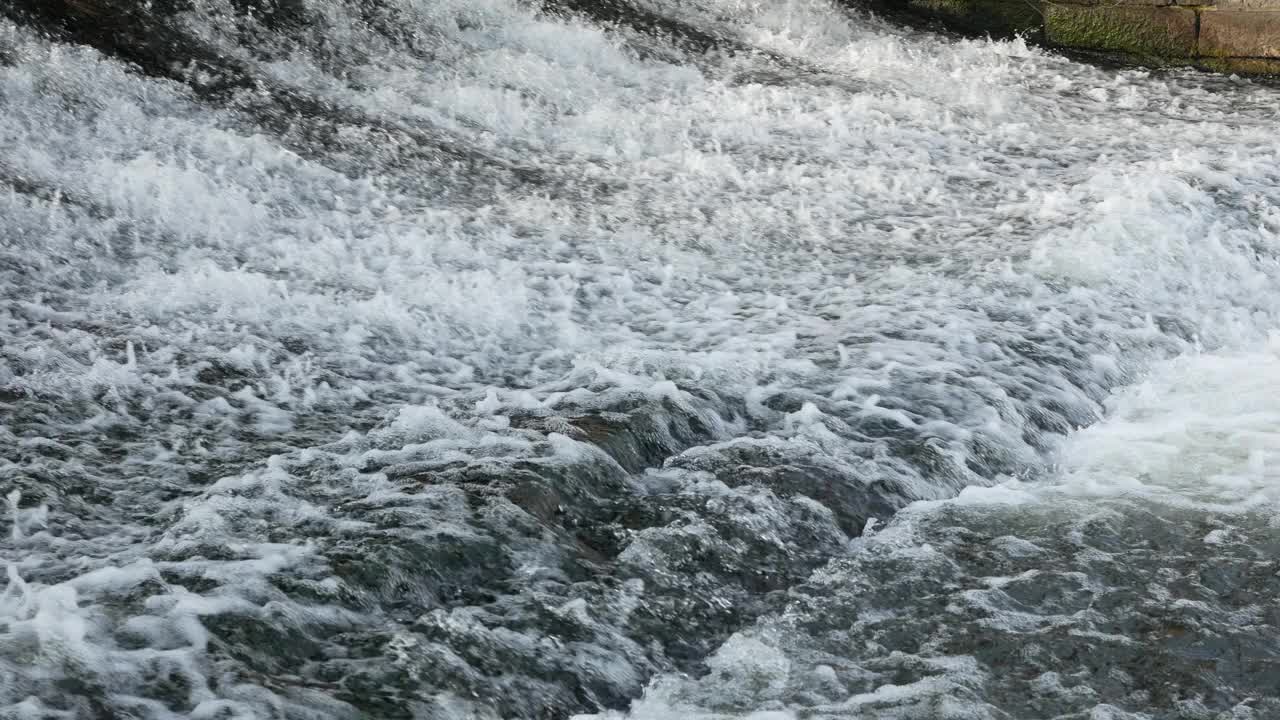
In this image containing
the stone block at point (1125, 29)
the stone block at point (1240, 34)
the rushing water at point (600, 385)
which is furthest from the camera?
the stone block at point (1125, 29)

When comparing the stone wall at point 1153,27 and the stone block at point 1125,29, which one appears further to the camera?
the stone block at point 1125,29

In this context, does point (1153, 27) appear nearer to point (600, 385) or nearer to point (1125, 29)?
point (1125, 29)

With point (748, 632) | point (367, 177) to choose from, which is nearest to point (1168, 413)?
point (748, 632)

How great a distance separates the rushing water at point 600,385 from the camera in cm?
331

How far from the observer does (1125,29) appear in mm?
10391

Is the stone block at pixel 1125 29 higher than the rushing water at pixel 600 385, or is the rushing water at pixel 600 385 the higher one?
the stone block at pixel 1125 29

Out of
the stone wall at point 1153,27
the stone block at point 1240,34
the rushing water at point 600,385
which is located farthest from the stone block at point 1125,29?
the rushing water at point 600,385

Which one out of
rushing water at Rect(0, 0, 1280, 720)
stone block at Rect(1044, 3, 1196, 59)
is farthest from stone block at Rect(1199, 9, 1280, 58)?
rushing water at Rect(0, 0, 1280, 720)

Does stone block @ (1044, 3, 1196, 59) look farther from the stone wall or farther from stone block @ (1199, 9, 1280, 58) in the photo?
stone block @ (1199, 9, 1280, 58)

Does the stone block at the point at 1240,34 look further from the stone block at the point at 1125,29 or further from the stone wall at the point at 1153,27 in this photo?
the stone block at the point at 1125,29

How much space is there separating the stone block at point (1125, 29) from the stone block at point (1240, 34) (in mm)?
112

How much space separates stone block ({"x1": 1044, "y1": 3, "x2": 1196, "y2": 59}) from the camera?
33.6 ft

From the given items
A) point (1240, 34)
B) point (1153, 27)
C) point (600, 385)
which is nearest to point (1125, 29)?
point (1153, 27)

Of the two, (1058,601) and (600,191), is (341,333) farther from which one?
(1058,601)
